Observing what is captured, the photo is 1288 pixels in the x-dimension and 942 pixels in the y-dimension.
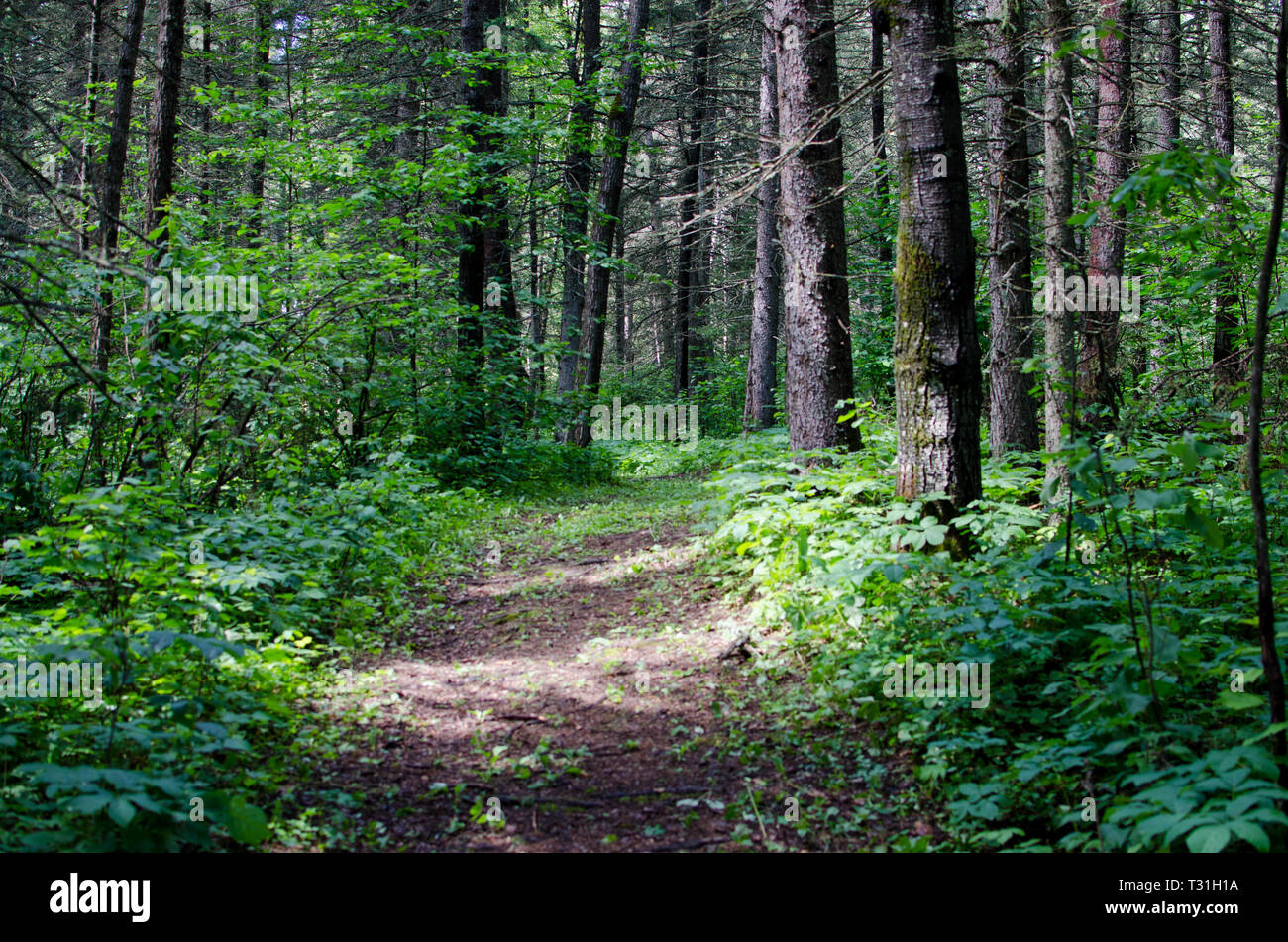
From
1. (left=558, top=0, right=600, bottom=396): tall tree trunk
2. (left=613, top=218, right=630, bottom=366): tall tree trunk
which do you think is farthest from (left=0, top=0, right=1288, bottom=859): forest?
(left=613, top=218, right=630, bottom=366): tall tree trunk

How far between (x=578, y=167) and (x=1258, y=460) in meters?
14.1

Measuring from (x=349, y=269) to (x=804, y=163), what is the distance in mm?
5962

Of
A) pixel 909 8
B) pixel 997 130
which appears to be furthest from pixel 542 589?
pixel 997 130

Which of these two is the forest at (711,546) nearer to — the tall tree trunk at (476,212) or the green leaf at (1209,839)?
the green leaf at (1209,839)

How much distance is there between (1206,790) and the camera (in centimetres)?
257

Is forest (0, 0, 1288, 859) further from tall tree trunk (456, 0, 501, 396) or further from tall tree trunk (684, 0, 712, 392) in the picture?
tall tree trunk (684, 0, 712, 392)

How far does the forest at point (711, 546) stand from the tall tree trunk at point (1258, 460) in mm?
20

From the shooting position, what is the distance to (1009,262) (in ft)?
28.4

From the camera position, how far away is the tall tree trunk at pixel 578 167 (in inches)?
570

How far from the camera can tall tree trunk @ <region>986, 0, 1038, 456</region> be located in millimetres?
8266

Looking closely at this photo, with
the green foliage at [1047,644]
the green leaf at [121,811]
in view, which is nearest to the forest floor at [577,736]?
the green foliage at [1047,644]

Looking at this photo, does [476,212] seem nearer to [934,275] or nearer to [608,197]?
[608,197]
